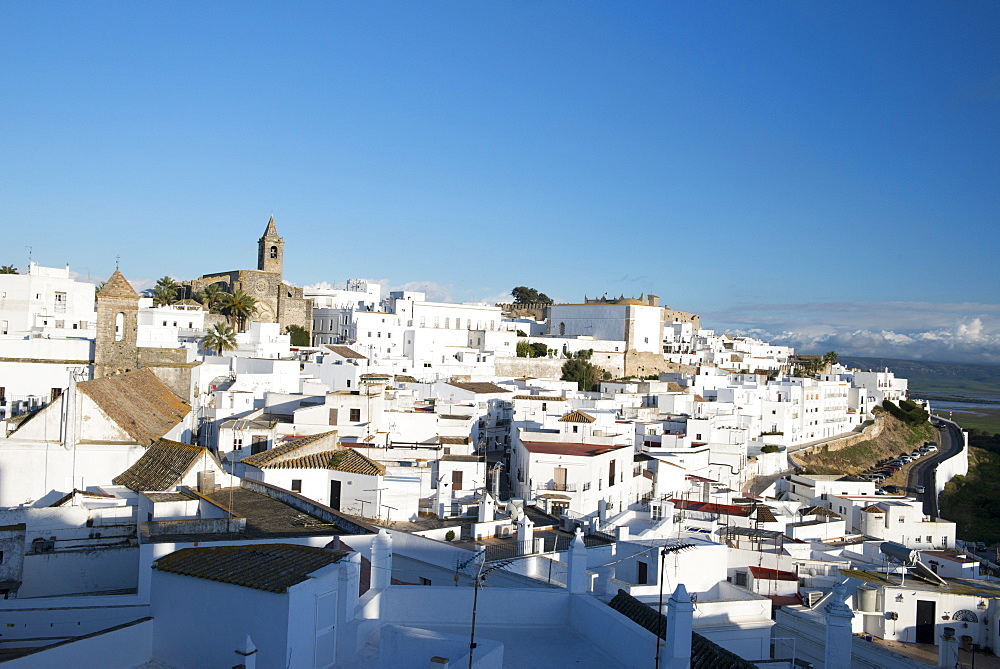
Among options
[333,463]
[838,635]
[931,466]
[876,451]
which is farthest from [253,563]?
[876,451]

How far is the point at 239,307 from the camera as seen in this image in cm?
4419

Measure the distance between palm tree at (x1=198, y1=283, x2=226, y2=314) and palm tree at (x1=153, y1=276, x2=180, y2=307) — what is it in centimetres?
174

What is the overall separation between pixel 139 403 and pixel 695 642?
42.9 feet

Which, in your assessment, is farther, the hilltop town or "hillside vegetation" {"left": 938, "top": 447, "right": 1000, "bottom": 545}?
"hillside vegetation" {"left": 938, "top": 447, "right": 1000, "bottom": 545}

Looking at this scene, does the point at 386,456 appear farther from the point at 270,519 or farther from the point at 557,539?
the point at 270,519

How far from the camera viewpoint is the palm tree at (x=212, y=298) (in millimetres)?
45531

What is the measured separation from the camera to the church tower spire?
172ft

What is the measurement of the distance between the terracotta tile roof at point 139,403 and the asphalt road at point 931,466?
97.7 feet

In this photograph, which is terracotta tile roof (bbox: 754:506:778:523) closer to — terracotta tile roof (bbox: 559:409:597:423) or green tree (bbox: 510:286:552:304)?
terracotta tile roof (bbox: 559:409:597:423)

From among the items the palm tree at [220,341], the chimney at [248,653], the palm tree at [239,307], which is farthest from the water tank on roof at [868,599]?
the palm tree at [239,307]

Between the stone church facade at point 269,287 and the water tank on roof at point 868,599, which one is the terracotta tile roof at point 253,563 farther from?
the stone church facade at point 269,287

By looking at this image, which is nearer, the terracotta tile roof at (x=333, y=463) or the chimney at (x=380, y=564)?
the chimney at (x=380, y=564)

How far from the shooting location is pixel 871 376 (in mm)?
64438

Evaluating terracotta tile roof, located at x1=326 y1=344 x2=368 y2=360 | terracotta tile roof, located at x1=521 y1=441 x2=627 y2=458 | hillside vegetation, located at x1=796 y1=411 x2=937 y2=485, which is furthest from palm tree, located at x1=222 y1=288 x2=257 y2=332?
hillside vegetation, located at x1=796 y1=411 x2=937 y2=485
